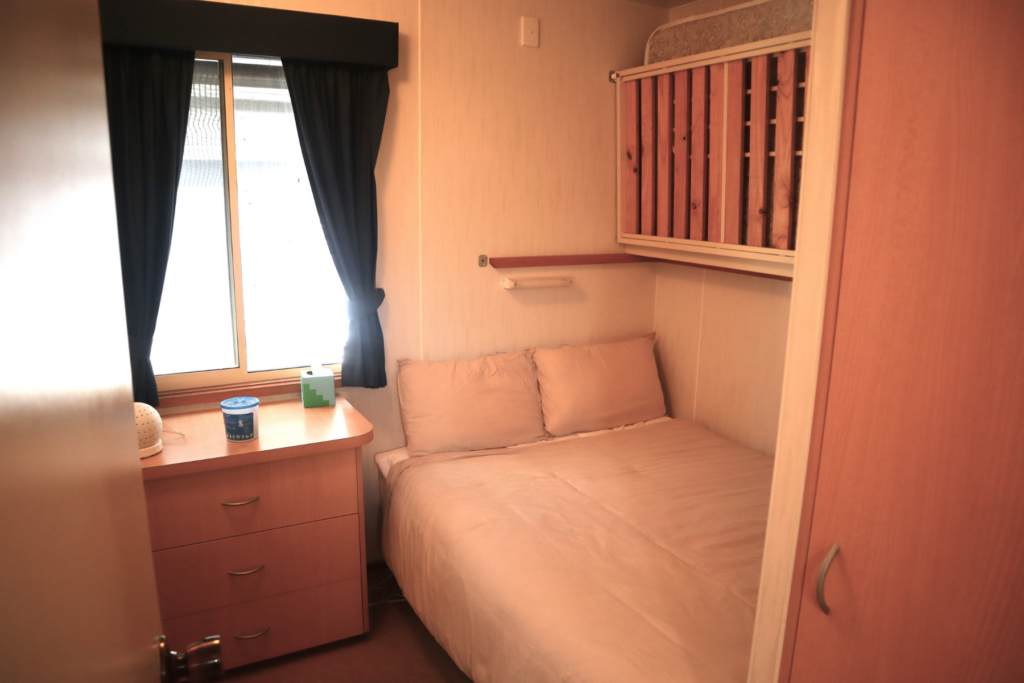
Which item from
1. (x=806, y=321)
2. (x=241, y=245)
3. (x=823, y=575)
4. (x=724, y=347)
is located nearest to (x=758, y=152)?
(x=724, y=347)

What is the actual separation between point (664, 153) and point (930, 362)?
201 centimetres

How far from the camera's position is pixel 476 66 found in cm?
265

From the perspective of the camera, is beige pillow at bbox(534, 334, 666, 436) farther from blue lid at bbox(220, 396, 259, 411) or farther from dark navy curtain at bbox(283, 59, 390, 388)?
blue lid at bbox(220, 396, 259, 411)

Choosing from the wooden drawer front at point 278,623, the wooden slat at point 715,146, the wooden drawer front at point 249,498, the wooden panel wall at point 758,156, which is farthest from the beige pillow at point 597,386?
the wooden drawer front at point 278,623

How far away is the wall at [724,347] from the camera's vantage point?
2678mm

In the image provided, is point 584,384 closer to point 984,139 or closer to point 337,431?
point 337,431

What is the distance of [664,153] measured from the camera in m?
2.72

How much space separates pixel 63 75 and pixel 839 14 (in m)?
0.90

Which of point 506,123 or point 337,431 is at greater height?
point 506,123

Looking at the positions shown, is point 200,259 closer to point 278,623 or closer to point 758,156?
point 278,623

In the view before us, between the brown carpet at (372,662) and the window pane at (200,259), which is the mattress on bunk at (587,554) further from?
the window pane at (200,259)

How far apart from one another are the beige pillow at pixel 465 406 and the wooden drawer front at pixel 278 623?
0.60 metres

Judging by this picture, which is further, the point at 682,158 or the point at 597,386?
the point at 597,386

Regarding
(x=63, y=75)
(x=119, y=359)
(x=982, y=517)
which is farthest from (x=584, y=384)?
(x=63, y=75)
